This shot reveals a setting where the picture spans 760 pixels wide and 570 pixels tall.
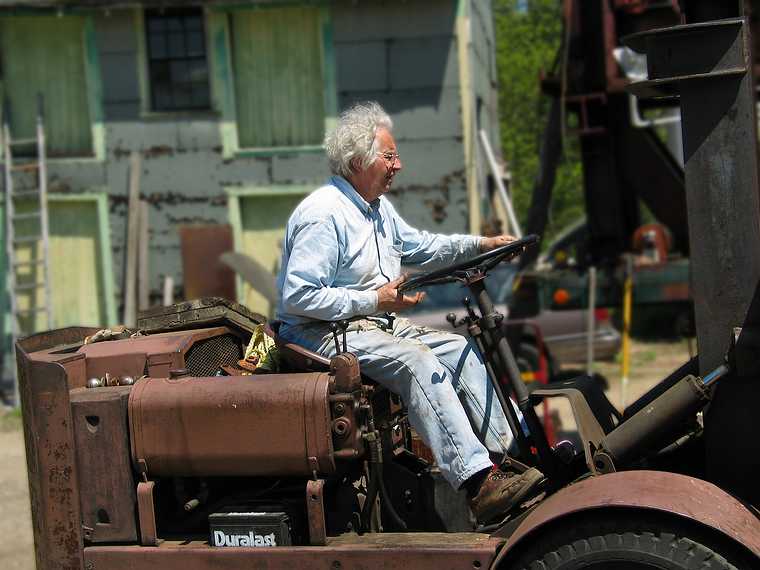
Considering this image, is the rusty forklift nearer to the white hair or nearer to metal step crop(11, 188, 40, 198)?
the white hair

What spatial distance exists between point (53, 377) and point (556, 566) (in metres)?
1.95

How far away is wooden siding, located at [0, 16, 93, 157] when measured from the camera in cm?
1436

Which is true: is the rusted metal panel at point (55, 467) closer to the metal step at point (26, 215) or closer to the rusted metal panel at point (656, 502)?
the rusted metal panel at point (656, 502)

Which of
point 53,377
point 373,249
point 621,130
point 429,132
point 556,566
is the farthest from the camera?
point 429,132

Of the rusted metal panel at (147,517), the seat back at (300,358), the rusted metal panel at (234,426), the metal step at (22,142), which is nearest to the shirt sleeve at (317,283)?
the seat back at (300,358)

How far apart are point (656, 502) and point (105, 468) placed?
6.56ft

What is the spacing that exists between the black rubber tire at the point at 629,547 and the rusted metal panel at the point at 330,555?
213 millimetres

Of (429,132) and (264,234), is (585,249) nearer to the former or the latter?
(429,132)

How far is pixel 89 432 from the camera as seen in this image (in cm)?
393

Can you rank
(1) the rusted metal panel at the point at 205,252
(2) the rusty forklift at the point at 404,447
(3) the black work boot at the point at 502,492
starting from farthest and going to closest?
1. (1) the rusted metal panel at the point at 205,252
2. (3) the black work boot at the point at 502,492
3. (2) the rusty forklift at the point at 404,447

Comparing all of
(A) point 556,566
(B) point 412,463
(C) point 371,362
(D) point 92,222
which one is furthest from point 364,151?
(D) point 92,222

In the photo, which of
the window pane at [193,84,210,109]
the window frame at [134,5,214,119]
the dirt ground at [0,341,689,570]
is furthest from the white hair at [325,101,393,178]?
the window pane at [193,84,210,109]

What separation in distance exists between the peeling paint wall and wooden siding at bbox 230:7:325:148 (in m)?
0.30

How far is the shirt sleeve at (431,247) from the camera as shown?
15.4ft
